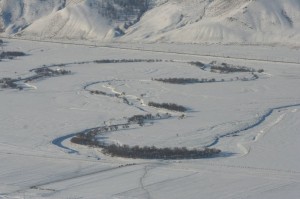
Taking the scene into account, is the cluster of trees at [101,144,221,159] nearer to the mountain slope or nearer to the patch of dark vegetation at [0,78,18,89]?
the patch of dark vegetation at [0,78,18,89]

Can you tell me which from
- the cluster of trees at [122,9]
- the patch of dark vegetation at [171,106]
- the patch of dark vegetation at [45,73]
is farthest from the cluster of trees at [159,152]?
the cluster of trees at [122,9]

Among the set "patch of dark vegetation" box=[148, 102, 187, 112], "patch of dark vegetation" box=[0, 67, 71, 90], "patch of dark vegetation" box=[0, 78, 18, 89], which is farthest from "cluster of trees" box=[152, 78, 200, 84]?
"patch of dark vegetation" box=[0, 78, 18, 89]

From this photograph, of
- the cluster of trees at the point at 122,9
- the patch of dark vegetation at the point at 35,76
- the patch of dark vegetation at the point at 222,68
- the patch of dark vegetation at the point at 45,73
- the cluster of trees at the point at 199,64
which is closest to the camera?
the patch of dark vegetation at the point at 35,76

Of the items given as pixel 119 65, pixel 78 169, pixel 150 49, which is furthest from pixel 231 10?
pixel 78 169

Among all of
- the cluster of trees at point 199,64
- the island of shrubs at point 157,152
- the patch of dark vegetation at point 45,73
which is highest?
the island of shrubs at point 157,152

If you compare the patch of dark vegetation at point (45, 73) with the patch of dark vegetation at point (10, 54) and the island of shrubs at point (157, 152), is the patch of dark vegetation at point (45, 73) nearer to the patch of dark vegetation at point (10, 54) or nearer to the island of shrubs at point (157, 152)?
the patch of dark vegetation at point (10, 54)
